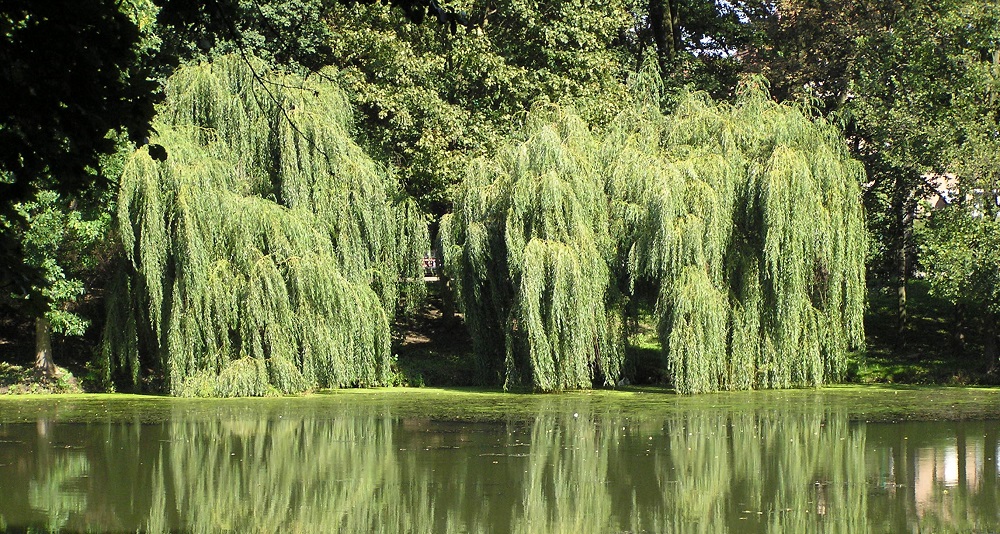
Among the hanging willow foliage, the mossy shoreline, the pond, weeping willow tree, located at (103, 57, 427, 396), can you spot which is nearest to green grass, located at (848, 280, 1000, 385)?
the mossy shoreline

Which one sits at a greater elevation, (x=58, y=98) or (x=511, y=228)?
(x=511, y=228)

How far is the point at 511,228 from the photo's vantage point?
954 inches

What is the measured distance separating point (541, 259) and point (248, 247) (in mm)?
5738

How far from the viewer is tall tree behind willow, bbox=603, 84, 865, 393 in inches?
921

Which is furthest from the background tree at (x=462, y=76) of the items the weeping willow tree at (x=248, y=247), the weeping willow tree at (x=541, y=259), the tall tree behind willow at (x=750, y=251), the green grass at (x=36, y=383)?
the green grass at (x=36, y=383)

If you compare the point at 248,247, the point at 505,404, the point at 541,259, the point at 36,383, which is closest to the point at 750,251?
the point at 541,259

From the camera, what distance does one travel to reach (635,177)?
81.2 feet

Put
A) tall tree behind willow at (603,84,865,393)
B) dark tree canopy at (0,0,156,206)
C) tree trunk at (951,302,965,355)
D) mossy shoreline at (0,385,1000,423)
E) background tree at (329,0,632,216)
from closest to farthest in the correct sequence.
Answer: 1. dark tree canopy at (0,0,156,206)
2. mossy shoreline at (0,385,1000,423)
3. tall tree behind willow at (603,84,865,393)
4. background tree at (329,0,632,216)
5. tree trunk at (951,302,965,355)

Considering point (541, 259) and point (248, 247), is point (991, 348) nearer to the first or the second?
point (541, 259)

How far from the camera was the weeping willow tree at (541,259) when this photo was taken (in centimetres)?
2373

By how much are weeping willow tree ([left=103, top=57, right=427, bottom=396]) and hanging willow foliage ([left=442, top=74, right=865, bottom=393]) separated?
2.45 metres

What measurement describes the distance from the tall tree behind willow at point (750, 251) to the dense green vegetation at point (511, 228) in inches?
2.2

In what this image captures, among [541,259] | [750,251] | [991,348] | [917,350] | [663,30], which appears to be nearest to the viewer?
[541,259]

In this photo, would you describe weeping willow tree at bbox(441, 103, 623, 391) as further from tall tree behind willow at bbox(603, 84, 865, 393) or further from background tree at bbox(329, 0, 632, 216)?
background tree at bbox(329, 0, 632, 216)
